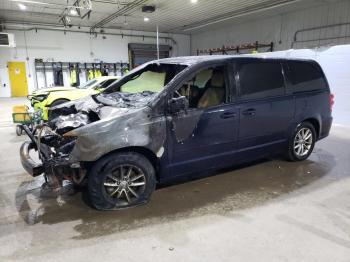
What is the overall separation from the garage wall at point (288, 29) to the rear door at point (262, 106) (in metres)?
11.0

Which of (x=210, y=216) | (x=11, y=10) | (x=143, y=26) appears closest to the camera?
(x=210, y=216)

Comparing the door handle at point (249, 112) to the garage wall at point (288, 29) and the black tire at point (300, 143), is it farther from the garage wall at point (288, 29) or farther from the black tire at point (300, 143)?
the garage wall at point (288, 29)

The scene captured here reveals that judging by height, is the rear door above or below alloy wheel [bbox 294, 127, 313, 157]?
above

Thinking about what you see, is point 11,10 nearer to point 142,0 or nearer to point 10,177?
point 142,0

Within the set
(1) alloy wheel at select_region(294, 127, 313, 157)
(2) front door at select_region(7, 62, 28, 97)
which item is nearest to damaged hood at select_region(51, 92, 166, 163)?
(1) alloy wheel at select_region(294, 127, 313, 157)

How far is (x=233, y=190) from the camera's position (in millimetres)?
3516

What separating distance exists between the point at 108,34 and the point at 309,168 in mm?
17362

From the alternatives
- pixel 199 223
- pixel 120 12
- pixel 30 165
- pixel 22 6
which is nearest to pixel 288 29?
pixel 120 12

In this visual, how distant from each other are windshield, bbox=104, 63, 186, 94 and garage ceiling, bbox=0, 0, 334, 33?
8.74 metres

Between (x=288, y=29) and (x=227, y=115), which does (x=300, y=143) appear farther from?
(x=288, y=29)

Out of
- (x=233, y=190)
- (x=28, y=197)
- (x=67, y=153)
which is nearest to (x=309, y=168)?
(x=233, y=190)

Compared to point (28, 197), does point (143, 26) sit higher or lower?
higher

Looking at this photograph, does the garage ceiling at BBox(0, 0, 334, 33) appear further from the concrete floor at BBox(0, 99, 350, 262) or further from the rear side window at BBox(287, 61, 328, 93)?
the concrete floor at BBox(0, 99, 350, 262)

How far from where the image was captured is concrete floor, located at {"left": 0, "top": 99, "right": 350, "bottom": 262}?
7.66 feet
